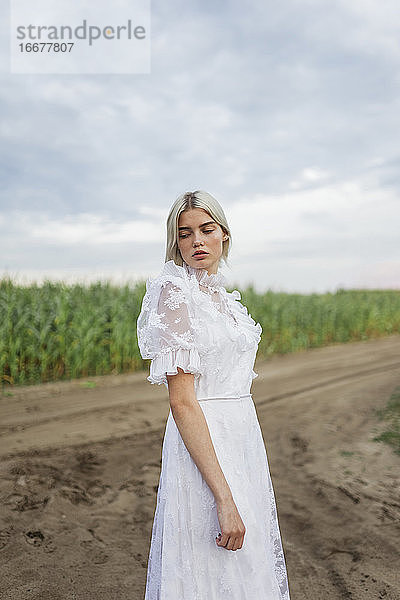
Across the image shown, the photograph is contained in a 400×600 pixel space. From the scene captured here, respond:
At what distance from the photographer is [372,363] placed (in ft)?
35.0

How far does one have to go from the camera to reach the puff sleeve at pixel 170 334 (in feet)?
5.47

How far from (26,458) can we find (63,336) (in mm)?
3494

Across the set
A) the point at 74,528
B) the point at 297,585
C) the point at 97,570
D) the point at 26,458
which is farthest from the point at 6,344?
the point at 297,585

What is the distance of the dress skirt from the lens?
177 centimetres

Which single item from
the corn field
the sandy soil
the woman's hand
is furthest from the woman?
the corn field

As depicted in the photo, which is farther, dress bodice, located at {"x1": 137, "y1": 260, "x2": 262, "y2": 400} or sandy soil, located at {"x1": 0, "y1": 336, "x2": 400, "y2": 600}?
sandy soil, located at {"x1": 0, "y1": 336, "x2": 400, "y2": 600}

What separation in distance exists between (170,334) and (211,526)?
607mm

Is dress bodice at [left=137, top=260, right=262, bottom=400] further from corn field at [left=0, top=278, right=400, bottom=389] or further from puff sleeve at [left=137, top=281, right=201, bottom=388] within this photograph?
corn field at [left=0, top=278, right=400, bottom=389]

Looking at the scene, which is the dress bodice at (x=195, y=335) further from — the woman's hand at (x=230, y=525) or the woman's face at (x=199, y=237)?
the woman's hand at (x=230, y=525)

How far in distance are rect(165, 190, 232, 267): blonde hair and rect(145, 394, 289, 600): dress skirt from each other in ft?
1.65

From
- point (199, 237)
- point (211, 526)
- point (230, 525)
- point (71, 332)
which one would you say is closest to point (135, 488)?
point (211, 526)

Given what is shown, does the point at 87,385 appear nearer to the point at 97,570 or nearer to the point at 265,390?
the point at 265,390

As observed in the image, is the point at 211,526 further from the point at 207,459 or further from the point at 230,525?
the point at 207,459

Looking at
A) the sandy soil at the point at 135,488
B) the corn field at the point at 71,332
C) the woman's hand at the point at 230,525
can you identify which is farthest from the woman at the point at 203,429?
the corn field at the point at 71,332
